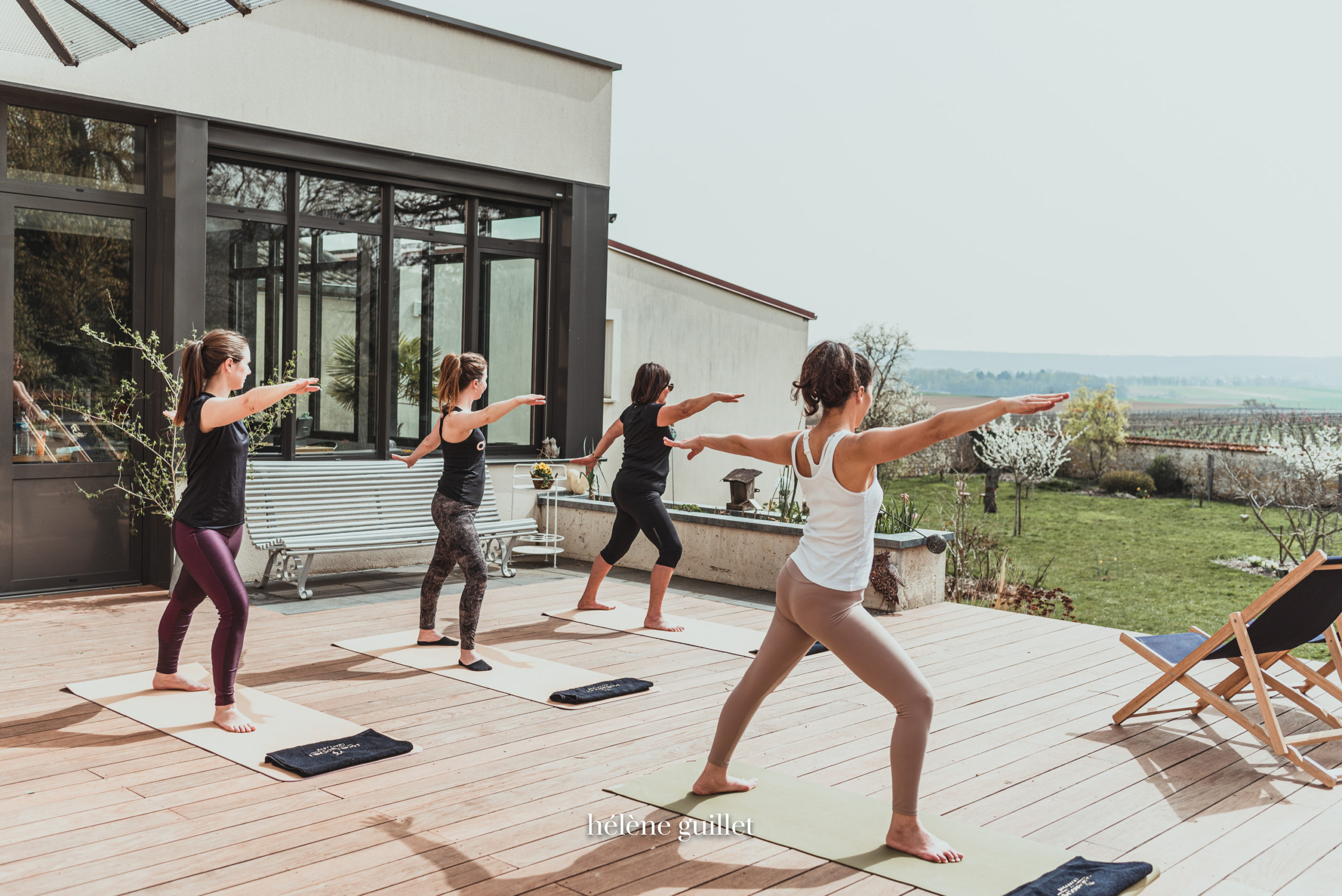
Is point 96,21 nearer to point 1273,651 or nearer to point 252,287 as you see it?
point 252,287

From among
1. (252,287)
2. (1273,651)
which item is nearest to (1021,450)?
(252,287)

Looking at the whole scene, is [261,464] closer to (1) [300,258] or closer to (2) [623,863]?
(1) [300,258]

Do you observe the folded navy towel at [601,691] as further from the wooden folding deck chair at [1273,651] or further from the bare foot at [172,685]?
the wooden folding deck chair at [1273,651]

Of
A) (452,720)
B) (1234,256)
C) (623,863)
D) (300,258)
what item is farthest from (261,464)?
(1234,256)

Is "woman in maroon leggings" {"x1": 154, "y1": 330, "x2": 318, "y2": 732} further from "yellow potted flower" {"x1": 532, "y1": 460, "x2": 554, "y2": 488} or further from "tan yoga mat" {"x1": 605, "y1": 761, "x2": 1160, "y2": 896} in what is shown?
"yellow potted flower" {"x1": 532, "y1": 460, "x2": 554, "y2": 488}

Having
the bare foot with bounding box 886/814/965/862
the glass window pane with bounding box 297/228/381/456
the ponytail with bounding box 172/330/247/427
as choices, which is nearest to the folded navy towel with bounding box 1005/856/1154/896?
the bare foot with bounding box 886/814/965/862

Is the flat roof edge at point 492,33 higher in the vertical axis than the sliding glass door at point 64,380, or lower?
higher

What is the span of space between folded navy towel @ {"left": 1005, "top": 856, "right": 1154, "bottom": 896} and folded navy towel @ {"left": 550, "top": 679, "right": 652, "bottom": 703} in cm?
252

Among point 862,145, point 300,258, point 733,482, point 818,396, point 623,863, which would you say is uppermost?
point 862,145

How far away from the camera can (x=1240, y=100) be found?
10388 cm

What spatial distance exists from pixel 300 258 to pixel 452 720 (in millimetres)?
5187

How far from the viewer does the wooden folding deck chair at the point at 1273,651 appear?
449cm

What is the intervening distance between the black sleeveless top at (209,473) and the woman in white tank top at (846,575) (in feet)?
8.13

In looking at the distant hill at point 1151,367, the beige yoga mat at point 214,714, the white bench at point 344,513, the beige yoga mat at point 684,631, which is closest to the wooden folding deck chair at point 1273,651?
the beige yoga mat at point 684,631
